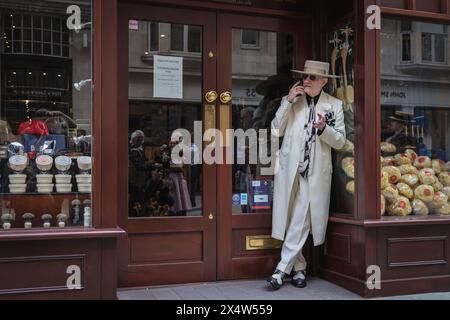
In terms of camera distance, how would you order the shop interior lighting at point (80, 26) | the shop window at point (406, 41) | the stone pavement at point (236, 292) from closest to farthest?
the shop interior lighting at point (80, 26)
the stone pavement at point (236, 292)
the shop window at point (406, 41)

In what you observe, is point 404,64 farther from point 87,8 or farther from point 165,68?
point 87,8

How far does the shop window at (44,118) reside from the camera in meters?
4.10

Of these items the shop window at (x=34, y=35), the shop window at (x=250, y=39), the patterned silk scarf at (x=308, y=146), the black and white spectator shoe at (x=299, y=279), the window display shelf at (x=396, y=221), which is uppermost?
the shop window at (x=250, y=39)

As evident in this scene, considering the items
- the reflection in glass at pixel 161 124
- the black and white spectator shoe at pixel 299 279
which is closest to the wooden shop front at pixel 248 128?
the reflection in glass at pixel 161 124

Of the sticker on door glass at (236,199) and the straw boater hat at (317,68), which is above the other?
the straw boater hat at (317,68)

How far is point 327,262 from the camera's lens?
5113 millimetres

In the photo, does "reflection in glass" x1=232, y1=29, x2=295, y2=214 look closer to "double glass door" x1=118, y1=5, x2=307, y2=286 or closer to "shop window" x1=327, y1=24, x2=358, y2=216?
"double glass door" x1=118, y1=5, x2=307, y2=286

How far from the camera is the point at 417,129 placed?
543cm

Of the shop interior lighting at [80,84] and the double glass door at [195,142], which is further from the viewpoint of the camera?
the double glass door at [195,142]

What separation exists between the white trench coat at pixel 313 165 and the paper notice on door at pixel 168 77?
100 cm

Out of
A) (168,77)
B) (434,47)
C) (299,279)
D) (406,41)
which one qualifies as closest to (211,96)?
(168,77)

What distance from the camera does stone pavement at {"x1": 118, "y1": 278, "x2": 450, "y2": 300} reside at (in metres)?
4.43

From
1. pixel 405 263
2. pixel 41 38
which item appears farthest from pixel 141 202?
pixel 405 263

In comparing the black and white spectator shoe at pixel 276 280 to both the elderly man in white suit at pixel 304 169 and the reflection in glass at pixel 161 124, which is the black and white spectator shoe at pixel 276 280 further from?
the reflection in glass at pixel 161 124
